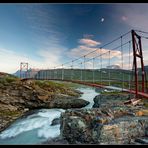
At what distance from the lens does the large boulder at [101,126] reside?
10016 mm

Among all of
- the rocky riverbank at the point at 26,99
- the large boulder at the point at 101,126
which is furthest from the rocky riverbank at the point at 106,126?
the rocky riverbank at the point at 26,99

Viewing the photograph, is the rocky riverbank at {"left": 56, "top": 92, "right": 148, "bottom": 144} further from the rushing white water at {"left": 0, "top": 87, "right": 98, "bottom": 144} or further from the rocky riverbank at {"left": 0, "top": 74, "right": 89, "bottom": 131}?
the rocky riverbank at {"left": 0, "top": 74, "right": 89, "bottom": 131}

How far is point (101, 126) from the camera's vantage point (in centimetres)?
1028

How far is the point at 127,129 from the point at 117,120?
75 centimetres

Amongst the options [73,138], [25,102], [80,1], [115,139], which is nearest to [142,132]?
[115,139]

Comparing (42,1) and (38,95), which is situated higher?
(42,1)

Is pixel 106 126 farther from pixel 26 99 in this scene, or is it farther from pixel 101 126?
pixel 26 99

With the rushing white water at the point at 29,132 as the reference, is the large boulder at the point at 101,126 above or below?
above

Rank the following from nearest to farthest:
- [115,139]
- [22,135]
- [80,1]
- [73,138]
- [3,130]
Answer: [80,1]
[115,139]
[73,138]
[22,135]
[3,130]

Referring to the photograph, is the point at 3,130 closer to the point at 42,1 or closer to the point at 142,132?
the point at 142,132

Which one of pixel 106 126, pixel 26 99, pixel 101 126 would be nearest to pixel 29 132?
pixel 101 126

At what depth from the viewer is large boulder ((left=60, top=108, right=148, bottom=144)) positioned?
10016 millimetres

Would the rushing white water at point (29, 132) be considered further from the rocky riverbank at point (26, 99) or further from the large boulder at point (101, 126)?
the rocky riverbank at point (26, 99)

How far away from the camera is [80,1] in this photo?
3301 millimetres
